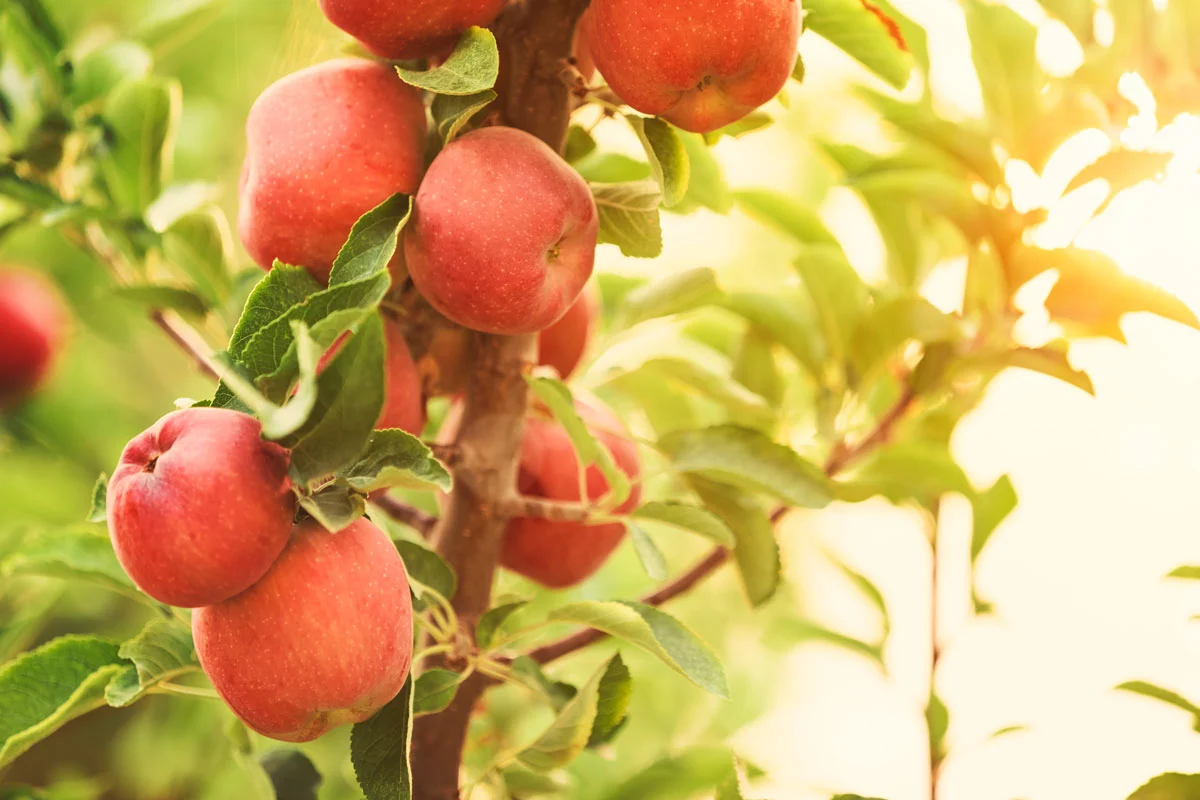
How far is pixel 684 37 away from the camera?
0.45 meters

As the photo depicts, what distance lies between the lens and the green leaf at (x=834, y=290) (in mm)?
726

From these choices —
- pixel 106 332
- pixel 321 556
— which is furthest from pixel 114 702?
pixel 106 332

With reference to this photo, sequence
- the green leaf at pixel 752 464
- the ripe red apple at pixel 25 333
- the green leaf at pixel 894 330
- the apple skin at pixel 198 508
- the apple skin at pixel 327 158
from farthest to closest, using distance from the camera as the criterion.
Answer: the ripe red apple at pixel 25 333 → the green leaf at pixel 894 330 → the green leaf at pixel 752 464 → the apple skin at pixel 327 158 → the apple skin at pixel 198 508

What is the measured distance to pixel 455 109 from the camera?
1.58ft

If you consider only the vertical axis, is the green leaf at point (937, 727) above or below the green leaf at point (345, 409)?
below

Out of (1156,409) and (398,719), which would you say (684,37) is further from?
(1156,409)

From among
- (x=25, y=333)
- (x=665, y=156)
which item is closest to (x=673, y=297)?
(x=665, y=156)

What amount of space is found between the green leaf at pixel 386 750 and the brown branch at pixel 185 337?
0.27 metres

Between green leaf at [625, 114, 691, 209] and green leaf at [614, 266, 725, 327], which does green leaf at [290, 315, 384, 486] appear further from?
green leaf at [614, 266, 725, 327]

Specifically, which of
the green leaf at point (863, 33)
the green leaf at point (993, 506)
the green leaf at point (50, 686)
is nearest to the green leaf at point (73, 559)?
the green leaf at point (50, 686)

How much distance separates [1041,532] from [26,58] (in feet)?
4.16

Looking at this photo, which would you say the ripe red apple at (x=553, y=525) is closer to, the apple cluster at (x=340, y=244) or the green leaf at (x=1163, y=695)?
the apple cluster at (x=340, y=244)

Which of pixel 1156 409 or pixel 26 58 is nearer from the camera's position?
pixel 26 58

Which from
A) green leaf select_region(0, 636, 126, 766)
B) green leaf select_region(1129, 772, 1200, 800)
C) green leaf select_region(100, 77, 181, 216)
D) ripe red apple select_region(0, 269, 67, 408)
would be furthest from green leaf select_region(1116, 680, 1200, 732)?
ripe red apple select_region(0, 269, 67, 408)
